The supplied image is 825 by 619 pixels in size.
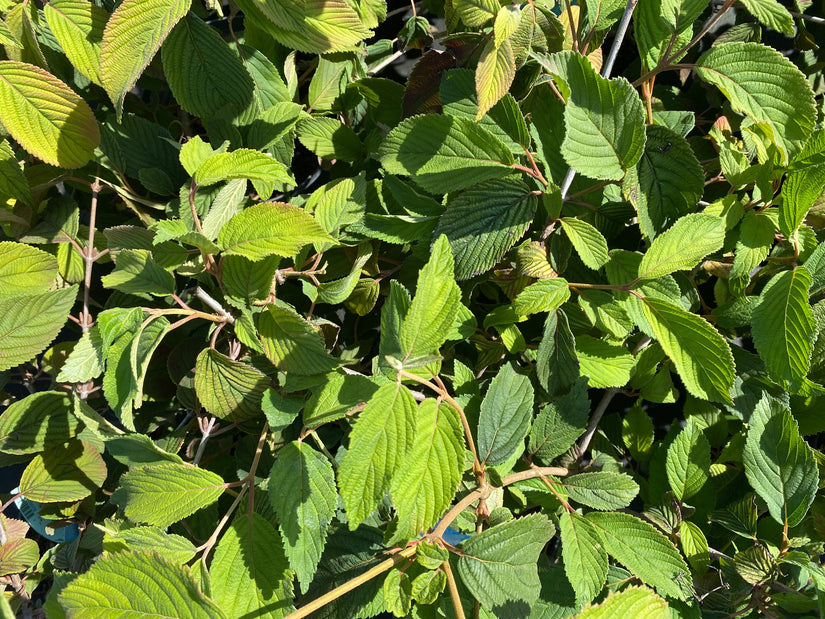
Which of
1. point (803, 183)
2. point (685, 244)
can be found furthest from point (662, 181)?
point (803, 183)

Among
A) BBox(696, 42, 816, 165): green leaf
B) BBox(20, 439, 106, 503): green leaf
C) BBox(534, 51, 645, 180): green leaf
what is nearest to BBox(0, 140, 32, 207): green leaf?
BBox(20, 439, 106, 503): green leaf

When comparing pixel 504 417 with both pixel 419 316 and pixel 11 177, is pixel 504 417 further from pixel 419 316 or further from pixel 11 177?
pixel 11 177

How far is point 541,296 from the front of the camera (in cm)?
77

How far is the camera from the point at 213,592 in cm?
72

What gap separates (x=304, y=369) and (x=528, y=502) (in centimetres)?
43

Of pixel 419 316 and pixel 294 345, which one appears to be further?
pixel 294 345

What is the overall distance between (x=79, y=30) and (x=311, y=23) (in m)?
0.32

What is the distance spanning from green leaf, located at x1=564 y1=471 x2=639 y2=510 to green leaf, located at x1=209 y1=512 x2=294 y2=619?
0.42 meters

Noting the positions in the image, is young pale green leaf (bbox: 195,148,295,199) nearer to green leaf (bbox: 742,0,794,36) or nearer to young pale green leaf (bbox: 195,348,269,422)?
young pale green leaf (bbox: 195,348,269,422)

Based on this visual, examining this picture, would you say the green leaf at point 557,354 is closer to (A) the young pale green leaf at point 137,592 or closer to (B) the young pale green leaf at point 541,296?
(B) the young pale green leaf at point 541,296

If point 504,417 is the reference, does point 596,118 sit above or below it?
above

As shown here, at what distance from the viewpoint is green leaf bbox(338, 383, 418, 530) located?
574mm

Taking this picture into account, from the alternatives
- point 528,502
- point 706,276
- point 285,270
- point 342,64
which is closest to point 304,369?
point 285,270

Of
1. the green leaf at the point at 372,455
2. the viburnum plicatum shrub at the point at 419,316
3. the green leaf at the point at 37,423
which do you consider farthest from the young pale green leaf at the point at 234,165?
the green leaf at the point at 37,423
